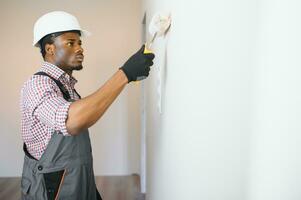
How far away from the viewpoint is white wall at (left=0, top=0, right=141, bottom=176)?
3.13 metres

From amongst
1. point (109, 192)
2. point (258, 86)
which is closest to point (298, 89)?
point (258, 86)

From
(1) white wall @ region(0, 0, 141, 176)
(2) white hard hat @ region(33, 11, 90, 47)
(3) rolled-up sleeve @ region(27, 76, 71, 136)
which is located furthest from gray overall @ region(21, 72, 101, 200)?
(1) white wall @ region(0, 0, 141, 176)

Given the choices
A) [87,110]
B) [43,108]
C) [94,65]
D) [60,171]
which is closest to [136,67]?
[87,110]

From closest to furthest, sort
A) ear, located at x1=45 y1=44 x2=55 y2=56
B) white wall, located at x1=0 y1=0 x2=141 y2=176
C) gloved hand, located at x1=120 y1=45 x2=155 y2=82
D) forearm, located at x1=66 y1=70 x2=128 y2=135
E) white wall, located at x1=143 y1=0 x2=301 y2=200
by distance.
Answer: white wall, located at x1=143 y1=0 x2=301 y2=200 → forearm, located at x1=66 y1=70 x2=128 y2=135 → gloved hand, located at x1=120 y1=45 x2=155 y2=82 → ear, located at x1=45 y1=44 x2=55 y2=56 → white wall, located at x1=0 y1=0 x2=141 y2=176

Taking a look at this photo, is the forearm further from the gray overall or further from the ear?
the ear

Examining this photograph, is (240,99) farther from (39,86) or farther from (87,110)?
(39,86)

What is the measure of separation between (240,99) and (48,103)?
0.68 m

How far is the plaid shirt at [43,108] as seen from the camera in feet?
3.10

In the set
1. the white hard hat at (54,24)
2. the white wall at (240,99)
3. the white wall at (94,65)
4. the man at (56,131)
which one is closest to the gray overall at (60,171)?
the man at (56,131)

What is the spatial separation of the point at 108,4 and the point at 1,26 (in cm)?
122

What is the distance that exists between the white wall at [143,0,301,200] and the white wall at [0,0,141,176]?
2466 mm

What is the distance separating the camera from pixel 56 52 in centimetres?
125

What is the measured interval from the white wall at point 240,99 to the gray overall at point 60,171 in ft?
1.99

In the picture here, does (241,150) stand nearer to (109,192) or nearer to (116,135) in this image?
(109,192)
